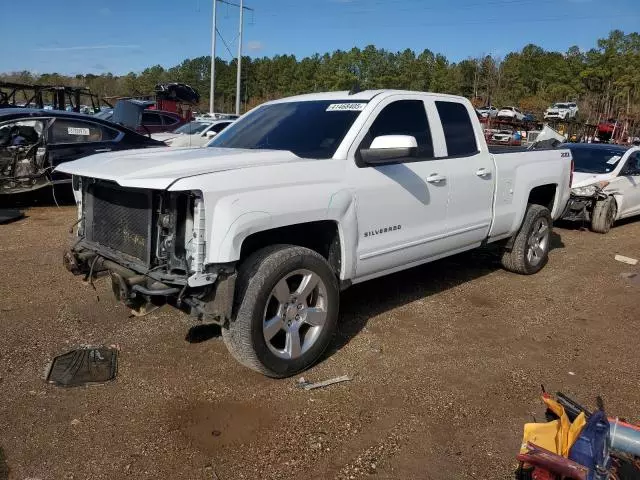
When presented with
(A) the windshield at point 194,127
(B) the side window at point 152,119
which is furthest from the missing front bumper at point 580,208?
(B) the side window at point 152,119

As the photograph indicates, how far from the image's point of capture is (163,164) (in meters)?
3.39

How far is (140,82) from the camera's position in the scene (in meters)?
80.7

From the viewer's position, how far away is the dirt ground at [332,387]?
291 cm

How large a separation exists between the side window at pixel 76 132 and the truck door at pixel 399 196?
6.38 metres

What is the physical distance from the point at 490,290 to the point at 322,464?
11.7ft

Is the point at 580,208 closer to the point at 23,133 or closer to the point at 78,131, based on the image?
the point at 78,131

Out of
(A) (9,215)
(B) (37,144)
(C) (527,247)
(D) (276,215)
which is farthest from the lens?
(B) (37,144)

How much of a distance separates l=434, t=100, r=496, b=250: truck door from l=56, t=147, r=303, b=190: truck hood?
1.70 meters

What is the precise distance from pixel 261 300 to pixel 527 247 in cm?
403

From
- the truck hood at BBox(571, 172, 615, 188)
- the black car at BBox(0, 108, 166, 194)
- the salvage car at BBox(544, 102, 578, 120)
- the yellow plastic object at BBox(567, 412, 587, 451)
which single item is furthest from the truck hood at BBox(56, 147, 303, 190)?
the salvage car at BBox(544, 102, 578, 120)

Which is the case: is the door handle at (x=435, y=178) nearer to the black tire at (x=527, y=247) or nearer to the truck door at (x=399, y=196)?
the truck door at (x=399, y=196)

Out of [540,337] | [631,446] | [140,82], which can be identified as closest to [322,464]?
[631,446]

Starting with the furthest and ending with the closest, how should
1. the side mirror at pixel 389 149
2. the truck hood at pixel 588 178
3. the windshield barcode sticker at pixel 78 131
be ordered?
1. the truck hood at pixel 588 178
2. the windshield barcode sticker at pixel 78 131
3. the side mirror at pixel 389 149

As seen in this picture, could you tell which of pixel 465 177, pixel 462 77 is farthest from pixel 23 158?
pixel 462 77
